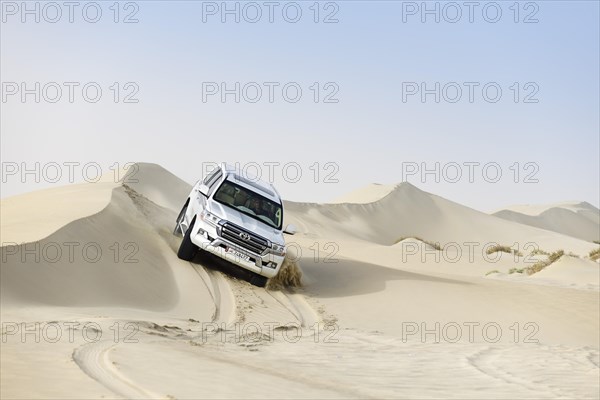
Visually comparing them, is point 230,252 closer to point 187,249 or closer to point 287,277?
point 187,249

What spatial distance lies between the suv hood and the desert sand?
1255mm

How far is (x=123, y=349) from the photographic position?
8461 mm

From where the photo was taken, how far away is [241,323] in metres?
12.9

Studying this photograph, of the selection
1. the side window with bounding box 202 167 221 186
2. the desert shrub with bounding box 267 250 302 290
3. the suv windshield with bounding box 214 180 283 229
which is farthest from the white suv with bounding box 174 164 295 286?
the desert shrub with bounding box 267 250 302 290

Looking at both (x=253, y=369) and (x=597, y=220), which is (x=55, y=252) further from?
(x=597, y=220)

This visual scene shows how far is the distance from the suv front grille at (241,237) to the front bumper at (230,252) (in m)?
0.08

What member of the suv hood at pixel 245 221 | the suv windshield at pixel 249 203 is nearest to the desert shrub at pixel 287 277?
the suv windshield at pixel 249 203

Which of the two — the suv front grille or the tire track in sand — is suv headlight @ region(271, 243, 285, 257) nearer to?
the suv front grille

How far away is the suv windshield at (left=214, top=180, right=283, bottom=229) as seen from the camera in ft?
52.6

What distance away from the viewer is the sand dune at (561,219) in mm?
94363

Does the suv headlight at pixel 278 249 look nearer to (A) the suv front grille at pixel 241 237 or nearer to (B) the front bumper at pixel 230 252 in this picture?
(B) the front bumper at pixel 230 252

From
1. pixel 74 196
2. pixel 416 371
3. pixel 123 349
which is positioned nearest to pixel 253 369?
pixel 123 349

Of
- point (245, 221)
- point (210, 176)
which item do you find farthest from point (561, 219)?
point (245, 221)

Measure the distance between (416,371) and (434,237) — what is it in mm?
56749
